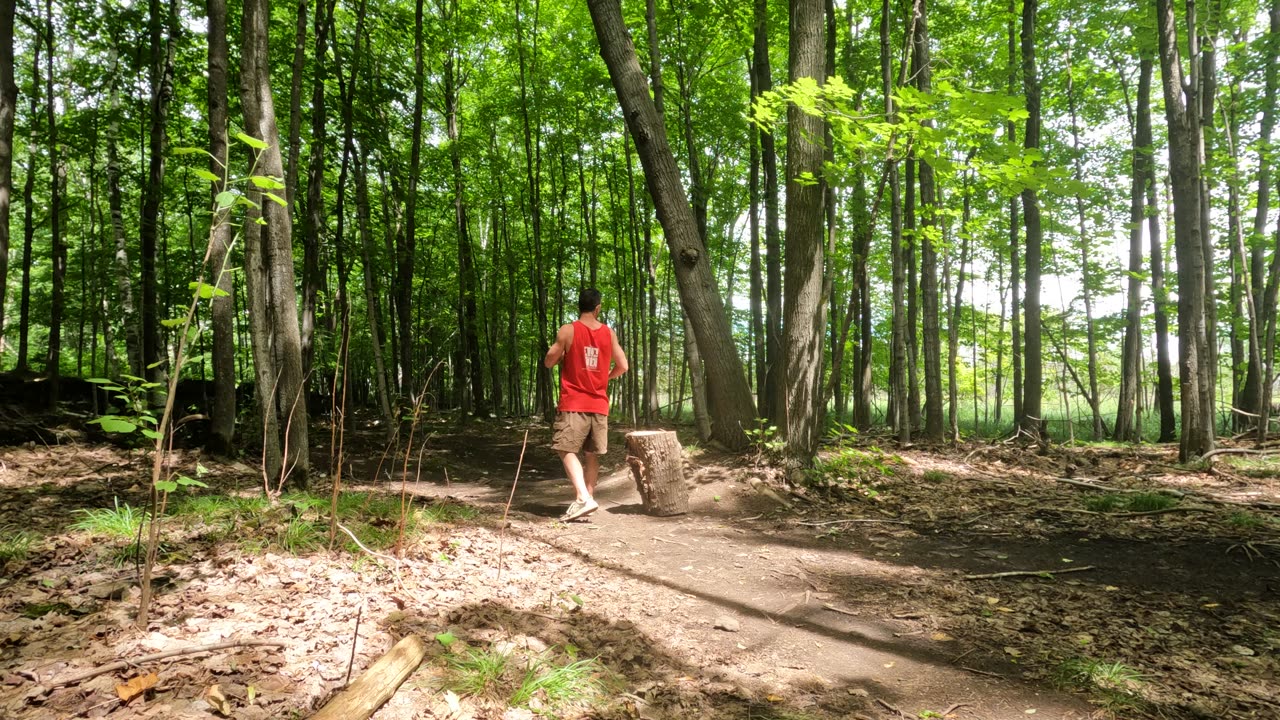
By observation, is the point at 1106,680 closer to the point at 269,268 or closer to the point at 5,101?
the point at 269,268

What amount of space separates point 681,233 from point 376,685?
18.2 feet

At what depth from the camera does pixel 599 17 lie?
21.9ft

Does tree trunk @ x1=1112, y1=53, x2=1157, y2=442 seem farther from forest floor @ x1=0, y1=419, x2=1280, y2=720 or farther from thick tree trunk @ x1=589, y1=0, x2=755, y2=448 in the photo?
thick tree trunk @ x1=589, y1=0, x2=755, y2=448

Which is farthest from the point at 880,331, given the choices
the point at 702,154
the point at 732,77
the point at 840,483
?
the point at 840,483

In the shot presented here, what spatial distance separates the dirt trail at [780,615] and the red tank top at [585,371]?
1.09 metres

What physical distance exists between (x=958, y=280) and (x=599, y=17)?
51.3 ft

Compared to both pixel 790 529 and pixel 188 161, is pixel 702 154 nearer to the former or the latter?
pixel 188 161

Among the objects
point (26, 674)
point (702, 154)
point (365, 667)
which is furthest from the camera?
point (702, 154)

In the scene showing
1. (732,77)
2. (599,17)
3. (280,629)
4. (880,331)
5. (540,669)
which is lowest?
(540,669)

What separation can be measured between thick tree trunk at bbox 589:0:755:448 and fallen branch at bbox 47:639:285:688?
5169 mm

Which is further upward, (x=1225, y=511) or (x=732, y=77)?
(x=732, y=77)

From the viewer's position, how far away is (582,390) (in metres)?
5.23

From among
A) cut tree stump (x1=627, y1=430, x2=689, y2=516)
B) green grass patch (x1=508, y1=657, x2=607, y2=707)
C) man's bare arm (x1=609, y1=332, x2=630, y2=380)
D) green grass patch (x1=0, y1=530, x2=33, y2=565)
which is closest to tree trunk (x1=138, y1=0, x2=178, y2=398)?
green grass patch (x1=0, y1=530, x2=33, y2=565)

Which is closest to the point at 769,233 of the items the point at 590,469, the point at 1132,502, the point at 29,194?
Answer: the point at 590,469
